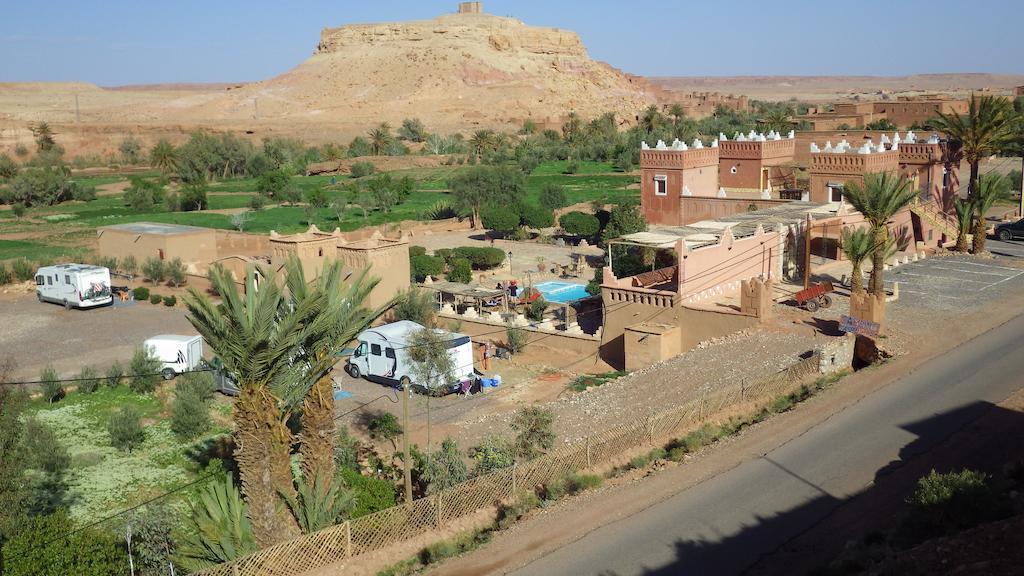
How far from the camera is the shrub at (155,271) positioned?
3241 centimetres

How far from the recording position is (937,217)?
1252 inches

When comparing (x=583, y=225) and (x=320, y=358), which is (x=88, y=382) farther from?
(x=583, y=225)

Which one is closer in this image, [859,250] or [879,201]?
[859,250]

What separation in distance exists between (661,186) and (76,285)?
19783 mm

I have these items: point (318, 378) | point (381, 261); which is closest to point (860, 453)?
point (318, 378)

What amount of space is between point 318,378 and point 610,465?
455 cm

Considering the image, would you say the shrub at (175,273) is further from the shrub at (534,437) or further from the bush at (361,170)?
the bush at (361,170)

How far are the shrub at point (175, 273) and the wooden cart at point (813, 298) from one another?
20215mm

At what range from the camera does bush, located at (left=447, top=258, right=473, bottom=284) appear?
31.0 metres

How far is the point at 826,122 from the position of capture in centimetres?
6338

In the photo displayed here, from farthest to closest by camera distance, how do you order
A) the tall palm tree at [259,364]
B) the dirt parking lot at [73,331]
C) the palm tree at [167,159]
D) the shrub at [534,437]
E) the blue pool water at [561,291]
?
1. the palm tree at [167,159]
2. the blue pool water at [561,291]
3. the dirt parking lot at [73,331]
4. the shrub at [534,437]
5. the tall palm tree at [259,364]

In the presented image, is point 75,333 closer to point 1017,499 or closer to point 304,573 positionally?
point 304,573

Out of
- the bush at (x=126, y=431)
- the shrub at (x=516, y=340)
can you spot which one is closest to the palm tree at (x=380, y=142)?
the shrub at (x=516, y=340)

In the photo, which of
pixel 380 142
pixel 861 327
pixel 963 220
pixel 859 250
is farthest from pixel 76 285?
pixel 380 142
